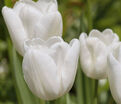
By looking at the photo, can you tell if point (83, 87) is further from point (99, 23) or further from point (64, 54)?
point (99, 23)

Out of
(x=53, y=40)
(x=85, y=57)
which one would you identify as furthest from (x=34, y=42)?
(x=85, y=57)

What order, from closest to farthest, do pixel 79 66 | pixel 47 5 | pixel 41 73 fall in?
1. pixel 41 73
2. pixel 47 5
3. pixel 79 66

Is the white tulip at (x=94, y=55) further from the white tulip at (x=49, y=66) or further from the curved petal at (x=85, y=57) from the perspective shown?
the white tulip at (x=49, y=66)

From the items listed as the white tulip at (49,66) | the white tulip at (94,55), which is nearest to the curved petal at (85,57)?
the white tulip at (94,55)

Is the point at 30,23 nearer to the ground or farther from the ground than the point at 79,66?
farther from the ground

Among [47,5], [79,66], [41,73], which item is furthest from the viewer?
[79,66]

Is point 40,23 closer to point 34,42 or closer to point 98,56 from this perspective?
point 34,42

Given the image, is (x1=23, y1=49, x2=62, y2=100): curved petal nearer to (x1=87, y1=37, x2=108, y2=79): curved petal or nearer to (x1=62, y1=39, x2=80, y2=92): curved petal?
(x1=62, y1=39, x2=80, y2=92): curved petal

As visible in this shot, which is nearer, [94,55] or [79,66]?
[94,55]

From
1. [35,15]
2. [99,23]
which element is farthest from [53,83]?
[99,23]
